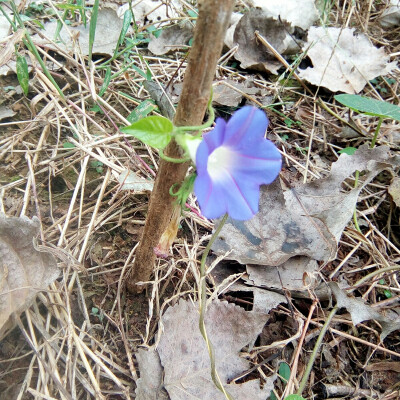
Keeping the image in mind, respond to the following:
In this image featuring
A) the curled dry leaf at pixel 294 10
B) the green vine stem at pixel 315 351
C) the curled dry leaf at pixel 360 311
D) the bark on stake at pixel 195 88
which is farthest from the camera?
the curled dry leaf at pixel 294 10

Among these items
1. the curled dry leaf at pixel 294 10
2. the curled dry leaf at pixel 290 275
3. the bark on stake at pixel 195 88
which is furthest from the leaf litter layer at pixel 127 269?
the curled dry leaf at pixel 294 10

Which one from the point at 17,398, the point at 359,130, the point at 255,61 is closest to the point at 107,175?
the point at 17,398

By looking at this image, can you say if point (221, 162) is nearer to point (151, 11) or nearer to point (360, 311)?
point (360, 311)

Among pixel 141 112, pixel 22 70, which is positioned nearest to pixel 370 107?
pixel 141 112

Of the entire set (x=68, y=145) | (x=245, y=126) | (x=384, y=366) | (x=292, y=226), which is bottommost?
(x=384, y=366)

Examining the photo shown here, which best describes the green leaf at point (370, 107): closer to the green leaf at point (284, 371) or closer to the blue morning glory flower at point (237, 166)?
the blue morning glory flower at point (237, 166)

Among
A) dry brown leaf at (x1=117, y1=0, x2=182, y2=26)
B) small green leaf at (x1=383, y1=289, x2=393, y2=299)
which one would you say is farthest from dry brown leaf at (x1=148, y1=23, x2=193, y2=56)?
small green leaf at (x1=383, y1=289, x2=393, y2=299)
